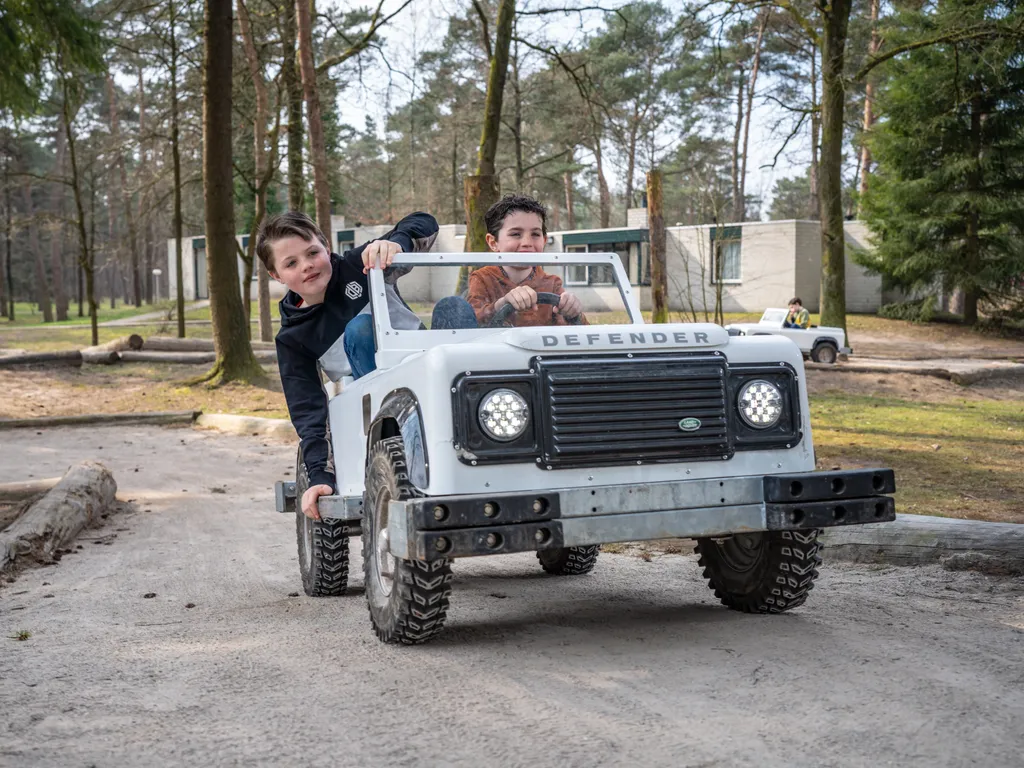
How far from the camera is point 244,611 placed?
5.86m

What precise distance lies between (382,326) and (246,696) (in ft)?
6.49

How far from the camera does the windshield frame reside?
538 centimetres

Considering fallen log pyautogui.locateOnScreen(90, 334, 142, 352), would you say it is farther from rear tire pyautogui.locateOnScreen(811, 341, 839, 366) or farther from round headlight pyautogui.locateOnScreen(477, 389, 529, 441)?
round headlight pyautogui.locateOnScreen(477, 389, 529, 441)

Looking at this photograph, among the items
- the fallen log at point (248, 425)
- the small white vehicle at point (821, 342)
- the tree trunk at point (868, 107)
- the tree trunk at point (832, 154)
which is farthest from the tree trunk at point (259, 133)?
the tree trunk at point (868, 107)

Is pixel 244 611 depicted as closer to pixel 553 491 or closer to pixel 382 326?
pixel 382 326

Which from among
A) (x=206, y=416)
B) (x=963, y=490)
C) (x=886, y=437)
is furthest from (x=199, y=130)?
(x=963, y=490)

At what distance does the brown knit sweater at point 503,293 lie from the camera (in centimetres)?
560

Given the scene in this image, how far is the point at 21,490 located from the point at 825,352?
20.6 meters

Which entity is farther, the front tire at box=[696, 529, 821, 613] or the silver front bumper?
the front tire at box=[696, 529, 821, 613]

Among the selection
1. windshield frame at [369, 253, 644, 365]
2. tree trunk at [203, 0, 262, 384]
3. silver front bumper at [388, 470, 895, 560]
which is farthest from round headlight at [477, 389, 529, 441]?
tree trunk at [203, 0, 262, 384]

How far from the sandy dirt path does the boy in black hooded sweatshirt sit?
0.95m

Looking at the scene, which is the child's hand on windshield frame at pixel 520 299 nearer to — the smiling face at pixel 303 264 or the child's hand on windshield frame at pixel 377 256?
the child's hand on windshield frame at pixel 377 256

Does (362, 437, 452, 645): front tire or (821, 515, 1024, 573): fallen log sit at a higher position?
(362, 437, 452, 645): front tire

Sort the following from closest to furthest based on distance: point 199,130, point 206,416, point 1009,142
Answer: point 206,416 < point 199,130 < point 1009,142
